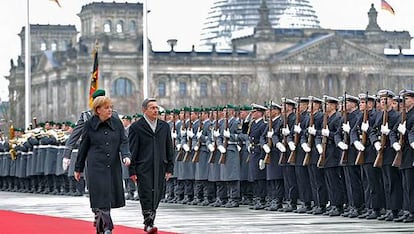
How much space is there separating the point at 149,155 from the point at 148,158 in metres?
0.05

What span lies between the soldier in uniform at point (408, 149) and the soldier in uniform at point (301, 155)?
282cm

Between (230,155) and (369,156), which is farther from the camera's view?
(230,155)

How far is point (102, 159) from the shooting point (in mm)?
20078

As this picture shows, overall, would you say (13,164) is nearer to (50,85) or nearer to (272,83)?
(272,83)

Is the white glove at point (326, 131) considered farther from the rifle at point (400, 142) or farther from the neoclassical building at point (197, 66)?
the neoclassical building at point (197, 66)

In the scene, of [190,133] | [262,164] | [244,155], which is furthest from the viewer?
[190,133]

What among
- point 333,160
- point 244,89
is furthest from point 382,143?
point 244,89

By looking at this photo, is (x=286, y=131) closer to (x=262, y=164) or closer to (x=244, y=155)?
(x=262, y=164)

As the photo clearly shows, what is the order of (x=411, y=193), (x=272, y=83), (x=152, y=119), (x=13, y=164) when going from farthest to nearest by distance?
(x=272, y=83) < (x=13, y=164) < (x=411, y=193) < (x=152, y=119)

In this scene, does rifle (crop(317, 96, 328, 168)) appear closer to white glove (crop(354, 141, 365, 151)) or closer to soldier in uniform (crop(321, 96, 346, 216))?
soldier in uniform (crop(321, 96, 346, 216))

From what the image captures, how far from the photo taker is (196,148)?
29.6 meters

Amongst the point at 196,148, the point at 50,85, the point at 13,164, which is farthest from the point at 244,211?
→ the point at 50,85

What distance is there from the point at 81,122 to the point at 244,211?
5243 mm

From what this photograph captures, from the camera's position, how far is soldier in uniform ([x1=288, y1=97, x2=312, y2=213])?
2583 centimetres
